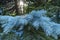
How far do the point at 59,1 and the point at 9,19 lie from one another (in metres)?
1.92

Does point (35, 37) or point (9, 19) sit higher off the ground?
point (9, 19)

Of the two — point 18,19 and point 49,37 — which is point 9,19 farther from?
point 49,37

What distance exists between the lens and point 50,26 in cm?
165

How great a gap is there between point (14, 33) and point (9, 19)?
0.56 ft

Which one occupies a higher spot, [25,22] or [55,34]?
[25,22]

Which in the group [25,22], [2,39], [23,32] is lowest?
[2,39]

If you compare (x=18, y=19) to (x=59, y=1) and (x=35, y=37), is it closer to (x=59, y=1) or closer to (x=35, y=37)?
(x=35, y=37)

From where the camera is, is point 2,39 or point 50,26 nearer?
point 50,26

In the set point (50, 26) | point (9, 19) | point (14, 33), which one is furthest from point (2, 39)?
point (50, 26)

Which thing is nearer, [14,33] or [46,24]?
[46,24]

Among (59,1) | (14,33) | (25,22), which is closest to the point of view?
(25,22)

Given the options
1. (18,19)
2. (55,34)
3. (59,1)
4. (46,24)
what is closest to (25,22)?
(18,19)

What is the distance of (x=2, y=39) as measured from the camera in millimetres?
1827

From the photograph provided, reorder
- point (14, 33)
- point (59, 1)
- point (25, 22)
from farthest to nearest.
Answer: point (59, 1) → point (14, 33) → point (25, 22)
